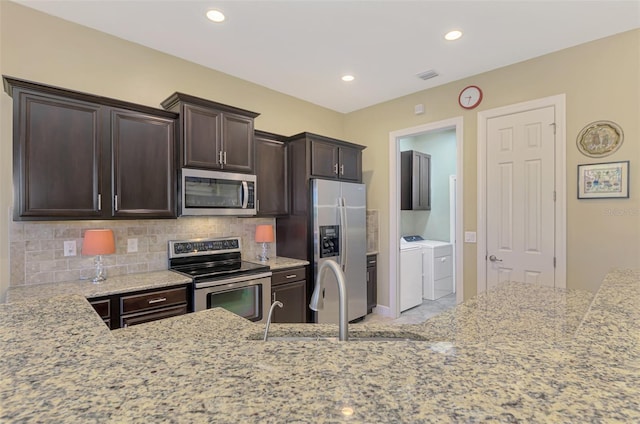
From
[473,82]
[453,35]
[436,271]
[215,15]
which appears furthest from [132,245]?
[436,271]

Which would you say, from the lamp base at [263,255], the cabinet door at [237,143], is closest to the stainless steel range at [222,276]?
the lamp base at [263,255]

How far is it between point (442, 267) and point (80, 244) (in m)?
4.82

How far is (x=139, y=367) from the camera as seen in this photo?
1.98 ft

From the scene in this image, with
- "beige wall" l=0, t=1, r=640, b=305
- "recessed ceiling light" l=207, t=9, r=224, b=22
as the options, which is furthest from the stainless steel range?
"recessed ceiling light" l=207, t=9, r=224, b=22

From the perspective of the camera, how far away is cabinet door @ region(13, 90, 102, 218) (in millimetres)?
2062

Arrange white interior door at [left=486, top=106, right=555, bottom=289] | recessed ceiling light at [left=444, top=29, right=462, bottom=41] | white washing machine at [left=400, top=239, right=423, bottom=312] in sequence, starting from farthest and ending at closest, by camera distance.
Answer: white washing machine at [left=400, top=239, right=423, bottom=312] → white interior door at [left=486, top=106, right=555, bottom=289] → recessed ceiling light at [left=444, top=29, right=462, bottom=41]

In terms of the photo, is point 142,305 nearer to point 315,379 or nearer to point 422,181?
point 315,379

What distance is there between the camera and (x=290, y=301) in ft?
10.8

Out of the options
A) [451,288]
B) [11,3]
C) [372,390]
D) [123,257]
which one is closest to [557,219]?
[451,288]

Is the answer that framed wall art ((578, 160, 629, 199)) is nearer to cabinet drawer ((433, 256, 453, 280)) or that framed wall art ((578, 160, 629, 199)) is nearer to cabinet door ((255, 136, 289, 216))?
cabinet drawer ((433, 256, 453, 280))

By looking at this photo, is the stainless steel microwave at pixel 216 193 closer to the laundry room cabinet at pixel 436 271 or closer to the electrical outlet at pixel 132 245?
the electrical outlet at pixel 132 245

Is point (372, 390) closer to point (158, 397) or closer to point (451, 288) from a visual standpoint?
point (158, 397)

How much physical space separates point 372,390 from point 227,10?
106 inches

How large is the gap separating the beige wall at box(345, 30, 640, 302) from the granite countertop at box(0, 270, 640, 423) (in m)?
2.39
